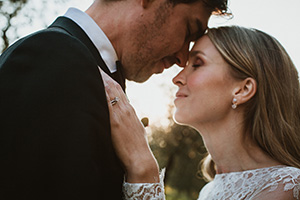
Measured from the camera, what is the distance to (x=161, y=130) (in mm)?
23625

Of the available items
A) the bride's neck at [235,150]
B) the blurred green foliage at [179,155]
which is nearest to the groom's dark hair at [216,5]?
the bride's neck at [235,150]

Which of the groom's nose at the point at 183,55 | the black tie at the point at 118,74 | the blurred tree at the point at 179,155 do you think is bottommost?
the blurred tree at the point at 179,155

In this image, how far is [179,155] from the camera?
23.7 metres

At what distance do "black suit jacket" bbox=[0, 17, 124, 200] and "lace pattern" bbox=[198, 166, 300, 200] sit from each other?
1818mm

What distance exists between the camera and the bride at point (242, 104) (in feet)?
10.2

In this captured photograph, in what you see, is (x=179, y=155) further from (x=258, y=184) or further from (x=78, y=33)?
(x=78, y=33)

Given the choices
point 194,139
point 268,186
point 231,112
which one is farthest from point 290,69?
point 194,139

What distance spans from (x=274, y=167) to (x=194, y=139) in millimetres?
19792

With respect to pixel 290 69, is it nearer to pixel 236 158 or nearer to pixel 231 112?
pixel 231 112

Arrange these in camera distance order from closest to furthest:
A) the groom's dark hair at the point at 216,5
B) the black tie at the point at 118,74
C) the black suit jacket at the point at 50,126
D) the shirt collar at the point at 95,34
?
1. the black suit jacket at the point at 50,126
2. the shirt collar at the point at 95,34
3. the black tie at the point at 118,74
4. the groom's dark hair at the point at 216,5

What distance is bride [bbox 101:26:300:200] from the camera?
310 cm

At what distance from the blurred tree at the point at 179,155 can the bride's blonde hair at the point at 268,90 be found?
18.1 m

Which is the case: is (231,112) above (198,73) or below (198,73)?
below

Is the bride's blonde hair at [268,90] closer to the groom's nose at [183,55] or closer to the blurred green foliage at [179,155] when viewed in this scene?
the groom's nose at [183,55]
